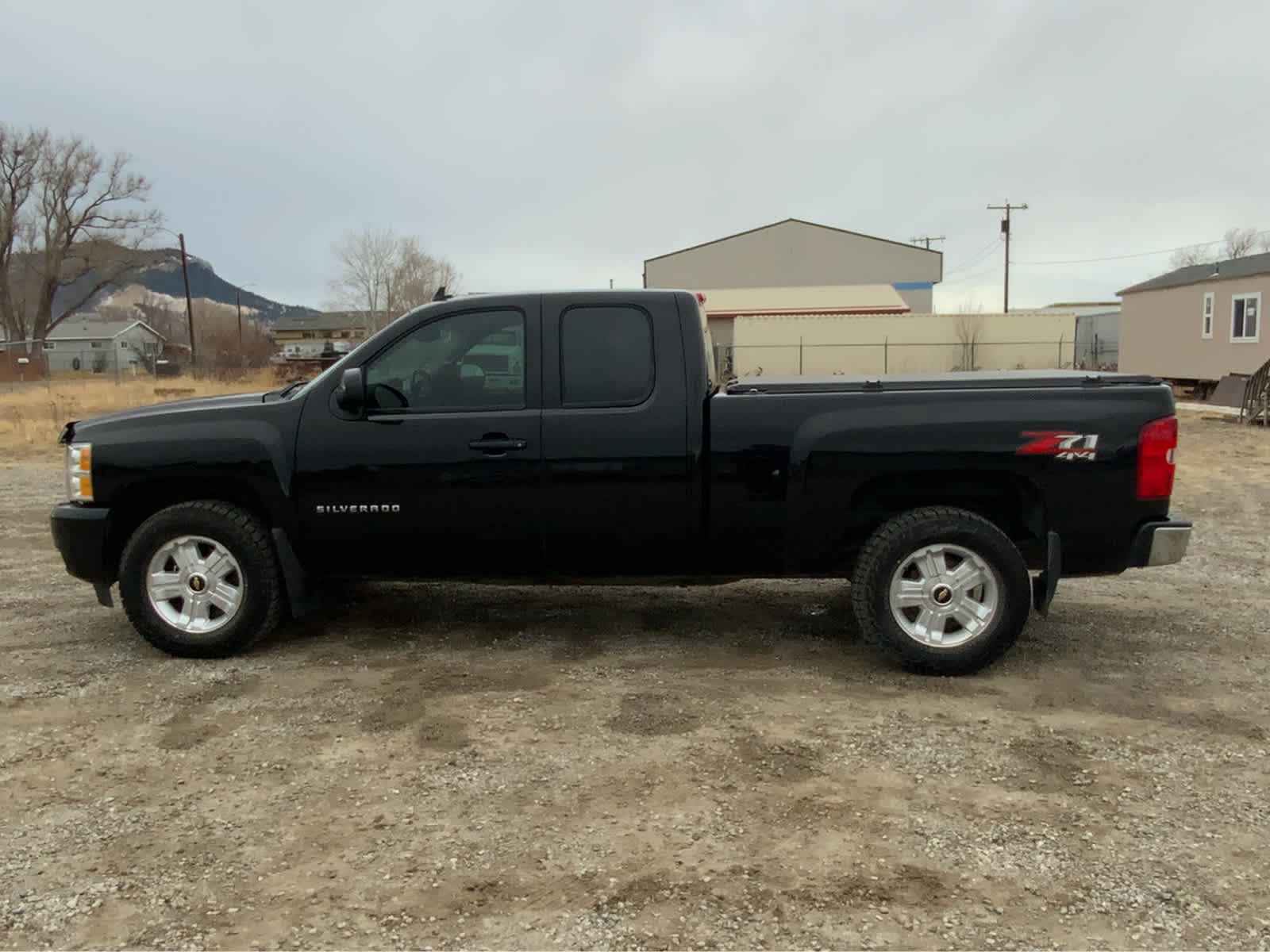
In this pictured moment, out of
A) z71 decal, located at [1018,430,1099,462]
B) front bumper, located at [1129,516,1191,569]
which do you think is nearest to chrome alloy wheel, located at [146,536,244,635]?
z71 decal, located at [1018,430,1099,462]

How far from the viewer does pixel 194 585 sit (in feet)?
16.4

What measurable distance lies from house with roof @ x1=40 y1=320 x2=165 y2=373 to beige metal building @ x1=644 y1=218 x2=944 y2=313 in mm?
31918

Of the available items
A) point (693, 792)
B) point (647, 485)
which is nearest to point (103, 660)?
point (647, 485)

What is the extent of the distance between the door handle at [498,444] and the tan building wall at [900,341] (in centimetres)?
3587

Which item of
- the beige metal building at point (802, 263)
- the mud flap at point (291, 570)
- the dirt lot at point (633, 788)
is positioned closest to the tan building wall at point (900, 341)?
the beige metal building at point (802, 263)

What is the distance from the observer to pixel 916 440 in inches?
181

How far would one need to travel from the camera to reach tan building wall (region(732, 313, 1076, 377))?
40.7 m

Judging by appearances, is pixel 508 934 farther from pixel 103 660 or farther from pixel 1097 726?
pixel 103 660

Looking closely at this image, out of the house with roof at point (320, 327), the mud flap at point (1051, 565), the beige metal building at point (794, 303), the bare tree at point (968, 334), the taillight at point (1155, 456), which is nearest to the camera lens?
the taillight at point (1155, 456)

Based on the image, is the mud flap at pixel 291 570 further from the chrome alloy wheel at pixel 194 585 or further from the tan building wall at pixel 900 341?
the tan building wall at pixel 900 341

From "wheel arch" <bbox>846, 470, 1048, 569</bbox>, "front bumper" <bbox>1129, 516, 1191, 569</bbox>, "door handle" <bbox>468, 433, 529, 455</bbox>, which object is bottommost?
"front bumper" <bbox>1129, 516, 1191, 569</bbox>

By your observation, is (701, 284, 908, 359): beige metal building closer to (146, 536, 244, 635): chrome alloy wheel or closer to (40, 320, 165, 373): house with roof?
(40, 320, 165, 373): house with roof

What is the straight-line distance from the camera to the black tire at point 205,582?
4914 millimetres

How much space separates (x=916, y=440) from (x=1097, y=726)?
1.48 metres
